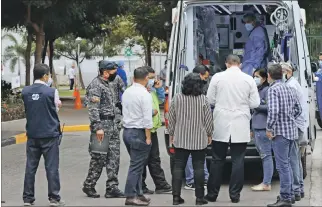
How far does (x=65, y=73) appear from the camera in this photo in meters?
62.3

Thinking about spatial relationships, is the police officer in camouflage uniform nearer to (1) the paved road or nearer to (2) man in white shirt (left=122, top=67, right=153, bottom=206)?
(1) the paved road

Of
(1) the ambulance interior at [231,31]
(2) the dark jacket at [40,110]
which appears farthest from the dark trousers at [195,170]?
(1) the ambulance interior at [231,31]

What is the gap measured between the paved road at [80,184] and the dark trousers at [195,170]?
0.88 feet

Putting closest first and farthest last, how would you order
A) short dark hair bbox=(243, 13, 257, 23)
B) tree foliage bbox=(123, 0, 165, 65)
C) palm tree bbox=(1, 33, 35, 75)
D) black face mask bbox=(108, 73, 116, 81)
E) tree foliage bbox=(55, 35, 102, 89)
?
black face mask bbox=(108, 73, 116, 81)
short dark hair bbox=(243, 13, 257, 23)
tree foliage bbox=(123, 0, 165, 65)
palm tree bbox=(1, 33, 35, 75)
tree foliage bbox=(55, 35, 102, 89)

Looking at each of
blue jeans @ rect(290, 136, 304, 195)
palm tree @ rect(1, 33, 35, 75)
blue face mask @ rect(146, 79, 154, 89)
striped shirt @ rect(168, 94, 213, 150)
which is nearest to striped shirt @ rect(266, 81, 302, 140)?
blue jeans @ rect(290, 136, 304, 195)

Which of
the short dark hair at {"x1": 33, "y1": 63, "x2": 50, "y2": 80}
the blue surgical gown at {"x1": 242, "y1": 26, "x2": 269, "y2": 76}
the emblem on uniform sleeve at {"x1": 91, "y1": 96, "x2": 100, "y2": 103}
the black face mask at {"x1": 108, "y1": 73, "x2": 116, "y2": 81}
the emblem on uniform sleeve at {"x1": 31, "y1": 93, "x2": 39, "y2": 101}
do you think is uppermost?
the blue surgical gown at {"x1": 242, "y1": 26, "x2": 269, "y2": 76}

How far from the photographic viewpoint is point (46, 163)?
909 cm

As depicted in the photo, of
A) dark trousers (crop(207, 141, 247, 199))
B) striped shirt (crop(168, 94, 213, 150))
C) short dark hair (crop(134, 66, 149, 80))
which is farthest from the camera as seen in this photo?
dark trousers (crop(207, 141, 247, 199))

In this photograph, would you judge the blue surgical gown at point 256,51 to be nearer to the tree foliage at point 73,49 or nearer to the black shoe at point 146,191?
the black shoe at point 146,191

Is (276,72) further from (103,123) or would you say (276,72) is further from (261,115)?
(103,123)

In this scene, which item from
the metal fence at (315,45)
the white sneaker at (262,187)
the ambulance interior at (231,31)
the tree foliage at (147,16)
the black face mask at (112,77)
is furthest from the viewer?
the tree foliage at (147,16)

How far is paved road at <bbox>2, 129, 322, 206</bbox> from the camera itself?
31.0ft

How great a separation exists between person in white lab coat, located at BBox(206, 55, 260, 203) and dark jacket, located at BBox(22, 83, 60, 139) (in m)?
2.13

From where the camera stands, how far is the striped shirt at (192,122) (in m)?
9.00
